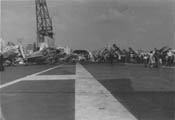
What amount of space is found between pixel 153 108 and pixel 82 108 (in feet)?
4.66

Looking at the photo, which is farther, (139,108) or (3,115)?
(139,108)

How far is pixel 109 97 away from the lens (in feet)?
19.0

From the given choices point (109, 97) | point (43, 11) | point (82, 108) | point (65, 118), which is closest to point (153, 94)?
point (109, 97)

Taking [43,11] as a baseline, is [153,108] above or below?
below

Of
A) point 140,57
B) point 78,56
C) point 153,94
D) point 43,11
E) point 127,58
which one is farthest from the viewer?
point 43,11

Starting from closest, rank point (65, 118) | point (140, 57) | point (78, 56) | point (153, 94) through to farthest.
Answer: point (65, 118) → point (153, 94) → point (140, 57) → point (78, 56)

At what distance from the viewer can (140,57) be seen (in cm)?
2588

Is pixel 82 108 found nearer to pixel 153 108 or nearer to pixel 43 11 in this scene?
pixel 153 108

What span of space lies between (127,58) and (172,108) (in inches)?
957

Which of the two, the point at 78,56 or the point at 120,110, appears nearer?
the point at 120,110

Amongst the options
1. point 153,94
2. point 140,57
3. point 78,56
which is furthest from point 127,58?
point 153,94

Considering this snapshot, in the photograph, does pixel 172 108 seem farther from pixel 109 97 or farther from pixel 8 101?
pixel 8 101

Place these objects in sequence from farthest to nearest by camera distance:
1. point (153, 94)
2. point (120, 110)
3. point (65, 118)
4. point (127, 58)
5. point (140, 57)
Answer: point (127, 58), point (140, 57), point (153, 94), point (120, 110), point (65, 118)

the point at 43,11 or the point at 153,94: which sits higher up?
the point at 43,11
